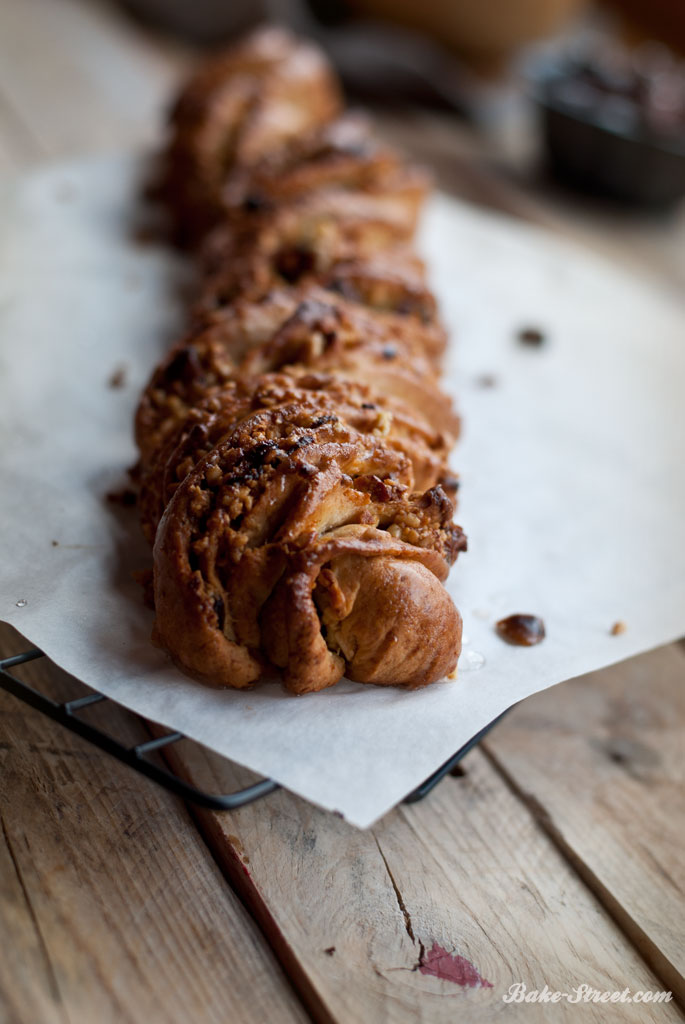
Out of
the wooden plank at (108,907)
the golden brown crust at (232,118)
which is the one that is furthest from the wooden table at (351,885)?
the golden brown crust at (232,118)

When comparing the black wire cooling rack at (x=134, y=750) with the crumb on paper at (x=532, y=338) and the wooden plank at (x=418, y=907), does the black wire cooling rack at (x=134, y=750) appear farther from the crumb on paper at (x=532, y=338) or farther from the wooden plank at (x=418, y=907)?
the crumb on paper at (x=532, y=338)

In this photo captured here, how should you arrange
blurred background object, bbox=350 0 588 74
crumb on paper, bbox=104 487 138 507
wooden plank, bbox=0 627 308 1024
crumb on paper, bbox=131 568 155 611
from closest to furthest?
1. wooden plank, bbox=0 627 308 1024
2. crumb on paper, bbox=131 568 155 611
3. crumb on paper, bbox=104 487 138 507
4. blurred background object, bbox=350 0 588 74

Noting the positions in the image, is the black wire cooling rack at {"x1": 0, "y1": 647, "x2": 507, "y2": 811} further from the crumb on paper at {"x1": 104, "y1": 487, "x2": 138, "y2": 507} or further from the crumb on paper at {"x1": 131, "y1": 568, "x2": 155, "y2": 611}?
the crumb on paper at {"x1": 104, "y1": 487, "x2": 138, "y2": 507}

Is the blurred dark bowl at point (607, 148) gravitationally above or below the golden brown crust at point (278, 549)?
above

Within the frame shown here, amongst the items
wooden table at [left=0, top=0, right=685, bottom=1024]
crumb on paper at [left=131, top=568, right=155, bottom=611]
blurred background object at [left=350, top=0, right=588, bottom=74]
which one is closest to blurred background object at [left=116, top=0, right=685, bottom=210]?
blurred background object at [left=350, top=0, right=588, bottom=74]

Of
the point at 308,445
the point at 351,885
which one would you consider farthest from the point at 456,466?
the point at 351,885

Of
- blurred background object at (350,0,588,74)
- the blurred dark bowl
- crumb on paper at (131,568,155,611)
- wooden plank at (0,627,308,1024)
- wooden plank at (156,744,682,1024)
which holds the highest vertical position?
blurred background object at (350,0,588,74)

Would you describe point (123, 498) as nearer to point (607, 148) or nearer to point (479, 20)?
point (607, 148)
